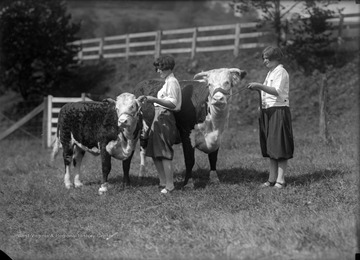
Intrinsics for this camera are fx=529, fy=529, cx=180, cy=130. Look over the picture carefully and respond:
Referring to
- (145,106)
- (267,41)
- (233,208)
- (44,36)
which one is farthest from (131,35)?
(233,208)

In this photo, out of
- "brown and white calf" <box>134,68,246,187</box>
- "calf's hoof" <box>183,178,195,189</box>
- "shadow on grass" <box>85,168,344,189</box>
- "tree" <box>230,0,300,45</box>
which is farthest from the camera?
"tree" <box>230,0,300,45</box>

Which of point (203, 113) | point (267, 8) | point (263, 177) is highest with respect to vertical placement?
point (267, 8)

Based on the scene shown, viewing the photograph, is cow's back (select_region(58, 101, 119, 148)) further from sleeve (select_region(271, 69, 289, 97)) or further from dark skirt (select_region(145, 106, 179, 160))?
sleeve (select_region(271, 69, 289, 97))

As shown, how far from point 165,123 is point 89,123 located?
140 cm

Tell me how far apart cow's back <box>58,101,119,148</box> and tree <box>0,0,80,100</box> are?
15350 millimetres

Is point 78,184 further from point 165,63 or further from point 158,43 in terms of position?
point 158,43

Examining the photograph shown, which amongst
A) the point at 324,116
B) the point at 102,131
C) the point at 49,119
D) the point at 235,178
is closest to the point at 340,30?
the point at 324,116

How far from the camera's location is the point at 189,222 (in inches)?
243

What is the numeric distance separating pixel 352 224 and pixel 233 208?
71.3 inches

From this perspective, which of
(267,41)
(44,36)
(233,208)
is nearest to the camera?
(233,208)

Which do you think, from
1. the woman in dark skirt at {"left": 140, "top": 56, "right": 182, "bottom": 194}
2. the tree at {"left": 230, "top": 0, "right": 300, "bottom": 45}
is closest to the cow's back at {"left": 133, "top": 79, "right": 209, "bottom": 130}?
the woman in dark skirt at {"left": 140, "top": 56, "right": 182, "bottom": 194}

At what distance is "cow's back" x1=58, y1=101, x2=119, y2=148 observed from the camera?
8070 millimetres

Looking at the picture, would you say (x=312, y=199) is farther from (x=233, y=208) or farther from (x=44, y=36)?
(x=44, y=36)

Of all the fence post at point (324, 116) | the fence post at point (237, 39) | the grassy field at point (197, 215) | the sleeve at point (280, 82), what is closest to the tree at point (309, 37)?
the fence post at point (237, 39)
